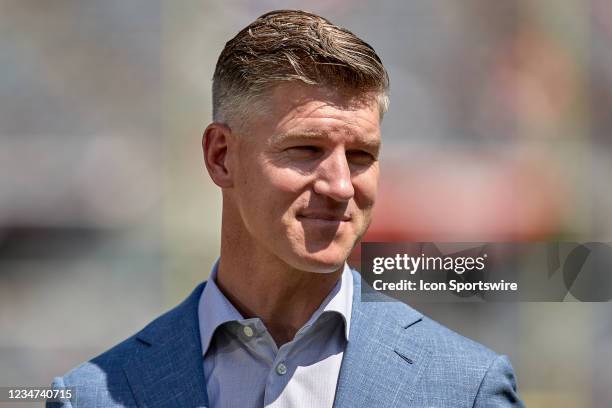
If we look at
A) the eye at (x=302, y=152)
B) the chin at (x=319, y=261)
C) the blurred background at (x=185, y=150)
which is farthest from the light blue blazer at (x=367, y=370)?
the blurred background at (x=185, y=150)

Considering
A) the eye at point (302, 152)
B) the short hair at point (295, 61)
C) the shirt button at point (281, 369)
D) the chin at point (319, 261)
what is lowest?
the shirt button at point (281, 369)

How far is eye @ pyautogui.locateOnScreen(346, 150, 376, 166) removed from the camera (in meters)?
1.13

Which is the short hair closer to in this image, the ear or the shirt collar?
the ear

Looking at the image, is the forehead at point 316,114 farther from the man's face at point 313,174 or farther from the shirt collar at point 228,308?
the shirt collar at point 228,308

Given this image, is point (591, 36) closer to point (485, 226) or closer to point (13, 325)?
point (485, 226)

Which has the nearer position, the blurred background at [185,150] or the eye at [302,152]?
the eye at [302,152]

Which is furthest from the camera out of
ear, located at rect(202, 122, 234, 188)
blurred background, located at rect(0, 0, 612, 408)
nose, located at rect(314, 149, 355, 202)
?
blurred background, located at rect(0, 0, 612, 408)

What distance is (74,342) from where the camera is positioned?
231cm

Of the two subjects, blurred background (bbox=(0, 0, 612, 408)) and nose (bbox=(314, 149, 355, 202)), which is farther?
blurred background (bbox=(0, 0, 612, 408))

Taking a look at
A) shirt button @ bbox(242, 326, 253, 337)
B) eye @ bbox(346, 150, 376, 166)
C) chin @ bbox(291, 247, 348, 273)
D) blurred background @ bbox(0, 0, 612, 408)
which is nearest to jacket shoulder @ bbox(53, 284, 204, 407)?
shirt button @ bbox(242, 326, 253, 337)

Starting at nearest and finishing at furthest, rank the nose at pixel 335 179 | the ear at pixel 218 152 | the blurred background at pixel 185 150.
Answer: the nose at pixel 335 179 < the ear at pixel 218 152 < the blurred background at pixel 185 150

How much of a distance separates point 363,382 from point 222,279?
24cm

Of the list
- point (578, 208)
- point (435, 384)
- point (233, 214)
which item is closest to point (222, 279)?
point (233, 214)

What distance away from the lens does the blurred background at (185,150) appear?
228 centimetres
